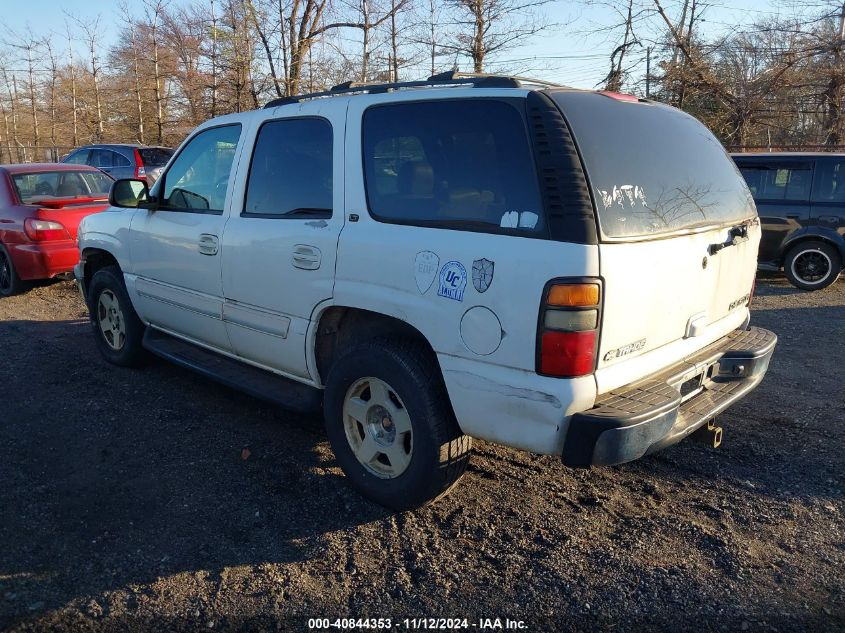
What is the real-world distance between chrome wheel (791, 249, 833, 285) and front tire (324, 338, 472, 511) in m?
7.78

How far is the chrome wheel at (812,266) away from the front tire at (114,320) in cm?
829

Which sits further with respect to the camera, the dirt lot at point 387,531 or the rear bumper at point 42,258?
the rear bumper at point 42,258

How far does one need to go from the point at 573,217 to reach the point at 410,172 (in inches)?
37.4

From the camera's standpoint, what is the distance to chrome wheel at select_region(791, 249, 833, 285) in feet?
29.6

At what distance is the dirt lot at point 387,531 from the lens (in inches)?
106

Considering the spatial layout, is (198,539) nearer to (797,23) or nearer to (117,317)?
(117,317)

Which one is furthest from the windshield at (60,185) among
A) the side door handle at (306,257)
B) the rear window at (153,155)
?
the side door handle at (306,257)

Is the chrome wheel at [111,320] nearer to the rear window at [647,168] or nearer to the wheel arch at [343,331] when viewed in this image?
the wheel arch at [343,331]

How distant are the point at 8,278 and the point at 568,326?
8198mm

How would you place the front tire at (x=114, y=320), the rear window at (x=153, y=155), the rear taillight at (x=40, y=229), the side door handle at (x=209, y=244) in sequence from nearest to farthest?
the side door handle at (x=209, y=244) < the front tire at (x=114, y=320) < the rear taillight at (x=40, y=229) < the rear window at (x=153, y=155)

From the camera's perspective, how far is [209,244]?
167 inches

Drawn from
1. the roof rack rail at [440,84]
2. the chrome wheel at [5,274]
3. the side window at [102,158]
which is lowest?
the chrome wheel at [5,274]

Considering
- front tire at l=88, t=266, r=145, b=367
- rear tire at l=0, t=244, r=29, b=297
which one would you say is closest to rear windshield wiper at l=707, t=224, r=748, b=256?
front tire at l=88, t=266, r=145, b=367

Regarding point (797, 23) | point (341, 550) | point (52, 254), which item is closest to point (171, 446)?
point (341, 550)
